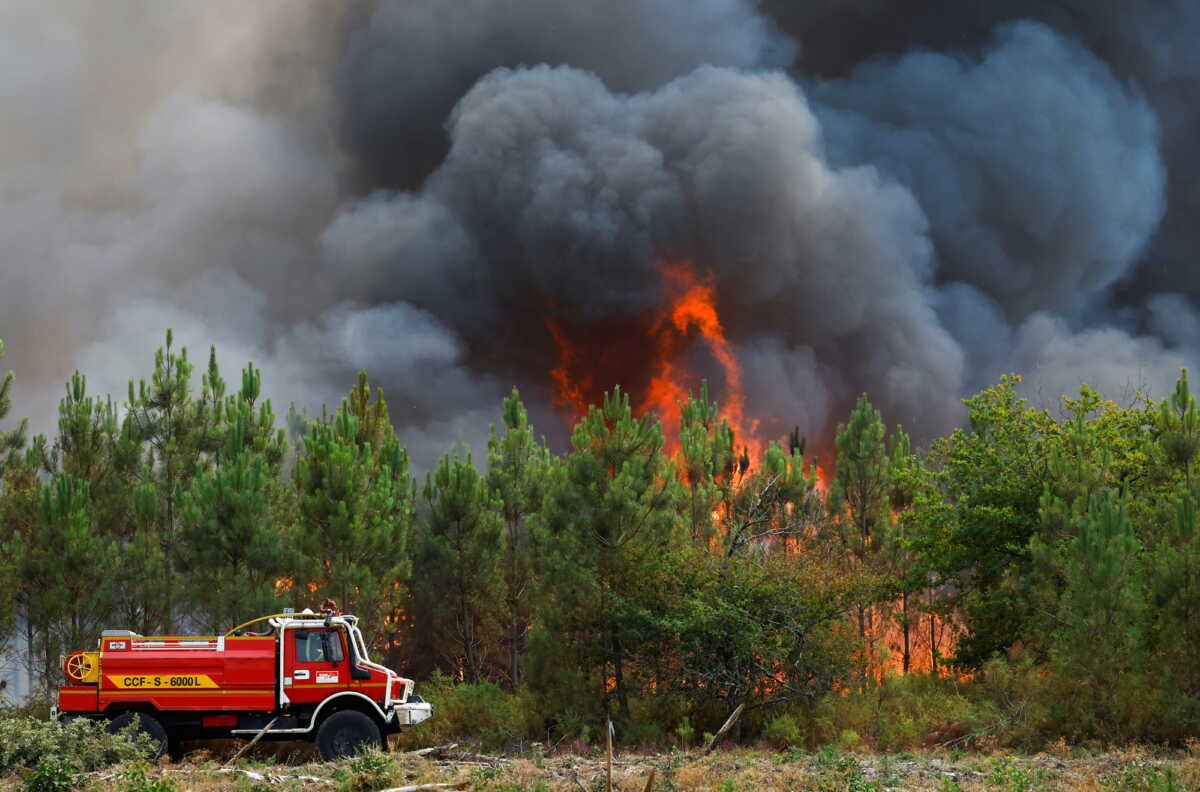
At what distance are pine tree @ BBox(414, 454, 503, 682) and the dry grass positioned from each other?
45.7ft

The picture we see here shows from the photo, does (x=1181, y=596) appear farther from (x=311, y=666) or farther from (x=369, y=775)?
(x=311, y=666)

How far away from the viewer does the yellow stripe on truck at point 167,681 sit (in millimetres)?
18656

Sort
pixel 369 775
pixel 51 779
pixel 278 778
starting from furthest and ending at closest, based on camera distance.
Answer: pixel 278 778
pixel 369 775
pixel 51 779

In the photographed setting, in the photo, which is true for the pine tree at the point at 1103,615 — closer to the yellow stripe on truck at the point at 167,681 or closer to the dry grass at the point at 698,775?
the dry grass at the point at 698,775

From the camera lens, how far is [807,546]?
40.1 meters

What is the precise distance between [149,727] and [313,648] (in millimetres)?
2996

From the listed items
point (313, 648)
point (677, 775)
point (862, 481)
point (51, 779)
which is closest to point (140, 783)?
point (51, 779)

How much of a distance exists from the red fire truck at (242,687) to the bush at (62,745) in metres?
1.08

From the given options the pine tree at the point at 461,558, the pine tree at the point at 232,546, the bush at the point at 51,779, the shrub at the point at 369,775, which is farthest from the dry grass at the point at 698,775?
the pine tree at the point at 461,558

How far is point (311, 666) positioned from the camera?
1902 centimetres

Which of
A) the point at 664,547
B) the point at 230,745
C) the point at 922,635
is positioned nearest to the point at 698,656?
the point at 664,547

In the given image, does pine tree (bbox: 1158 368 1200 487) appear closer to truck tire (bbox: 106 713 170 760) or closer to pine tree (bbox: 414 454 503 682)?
pine tree (bbox: 414 454 503 682)

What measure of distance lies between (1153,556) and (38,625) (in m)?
27.1

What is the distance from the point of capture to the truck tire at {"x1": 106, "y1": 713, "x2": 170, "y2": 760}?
1844cm
